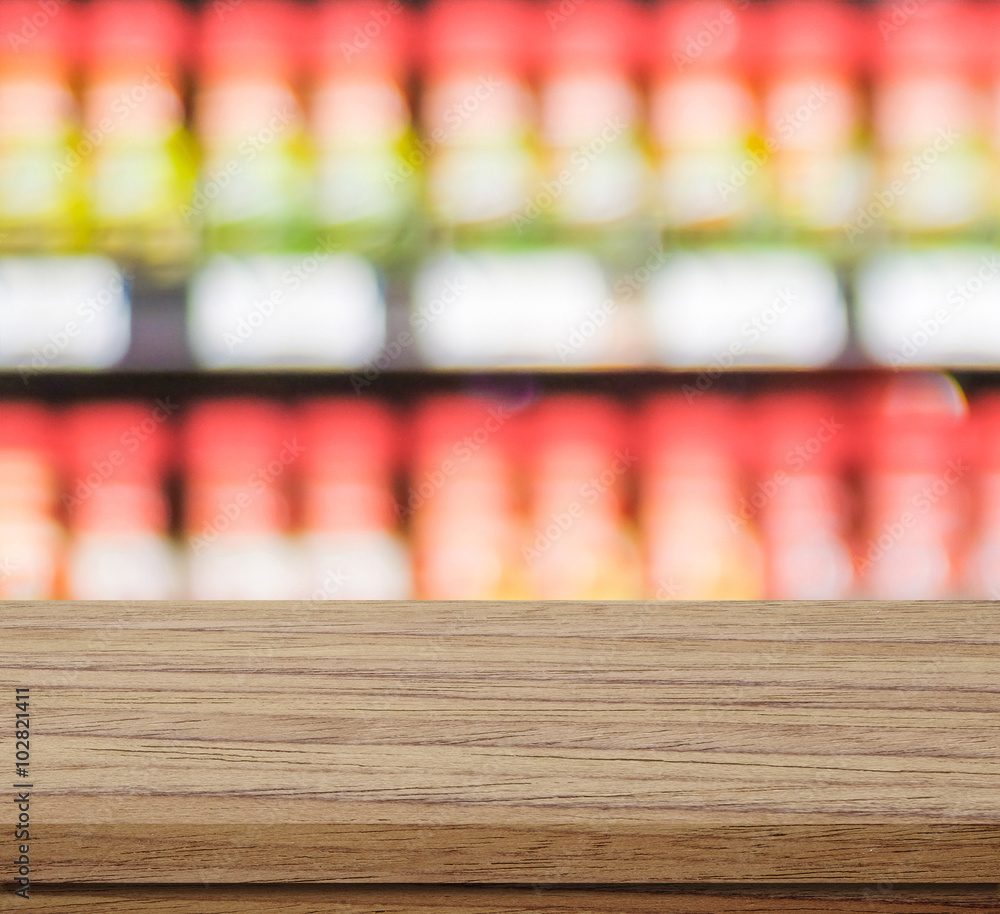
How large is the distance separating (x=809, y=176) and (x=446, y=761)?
34cm

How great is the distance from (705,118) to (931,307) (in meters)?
0.16

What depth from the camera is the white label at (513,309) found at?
0.46 m

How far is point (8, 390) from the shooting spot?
44cm

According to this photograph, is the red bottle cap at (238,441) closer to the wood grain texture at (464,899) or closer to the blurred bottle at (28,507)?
the blurred bottle at (28,507)

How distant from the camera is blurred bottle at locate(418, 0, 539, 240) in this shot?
1.49 feet

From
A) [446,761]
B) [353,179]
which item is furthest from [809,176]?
[446,761]

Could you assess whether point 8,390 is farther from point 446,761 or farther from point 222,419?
point 446,761

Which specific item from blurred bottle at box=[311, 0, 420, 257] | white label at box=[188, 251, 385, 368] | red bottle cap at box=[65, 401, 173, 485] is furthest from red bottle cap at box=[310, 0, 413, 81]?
red bottle cap at box=[65, 401, 173, 485]

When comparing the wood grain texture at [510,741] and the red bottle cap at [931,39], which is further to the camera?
the red bottle cap at [931,39]

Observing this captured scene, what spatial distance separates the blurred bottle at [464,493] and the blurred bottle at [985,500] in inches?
8.4

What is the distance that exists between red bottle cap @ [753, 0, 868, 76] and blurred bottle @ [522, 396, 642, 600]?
0.22 meters

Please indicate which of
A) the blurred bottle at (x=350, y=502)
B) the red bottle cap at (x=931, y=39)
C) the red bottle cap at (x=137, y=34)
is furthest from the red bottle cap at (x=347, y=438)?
the red bottle cap at (x=931, y=39)

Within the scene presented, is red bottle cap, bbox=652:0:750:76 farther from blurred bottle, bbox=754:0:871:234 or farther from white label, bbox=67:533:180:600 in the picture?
white label, bbox=67:533:180:600

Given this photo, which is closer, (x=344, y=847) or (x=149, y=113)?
(x=344, y=847)
